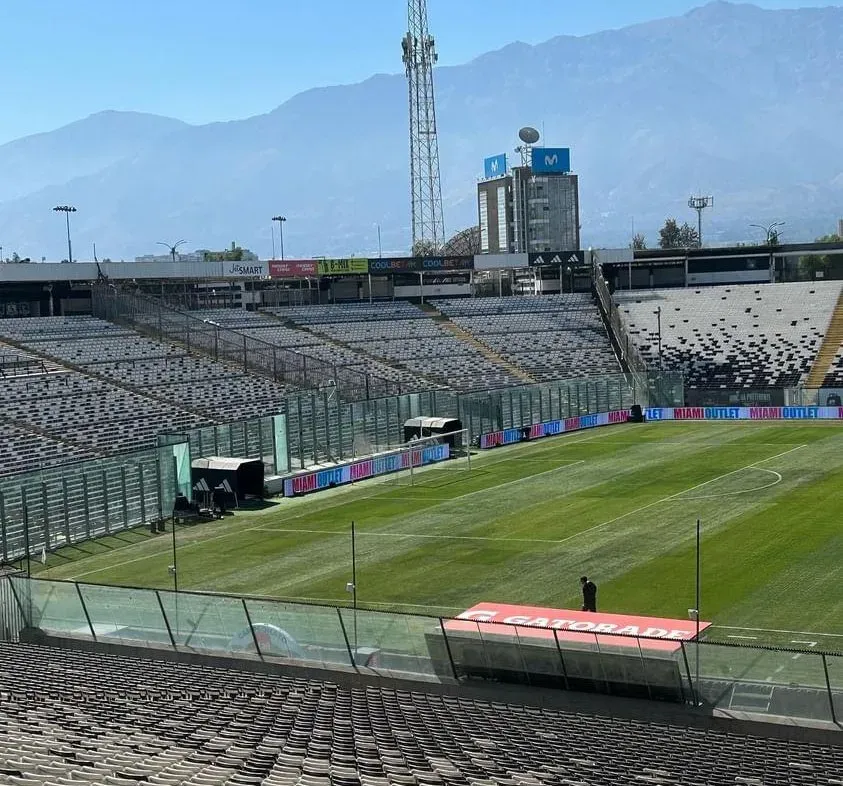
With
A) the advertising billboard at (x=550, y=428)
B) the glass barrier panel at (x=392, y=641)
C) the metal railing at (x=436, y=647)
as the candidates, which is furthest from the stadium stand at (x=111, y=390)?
the glass barrier panel at (x=392, y=641)

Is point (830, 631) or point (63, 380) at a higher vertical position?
point (63, 380)

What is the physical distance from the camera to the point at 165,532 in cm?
4538

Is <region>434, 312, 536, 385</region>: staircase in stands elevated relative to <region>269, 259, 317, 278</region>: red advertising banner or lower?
lower

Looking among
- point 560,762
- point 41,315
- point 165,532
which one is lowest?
point 165,532

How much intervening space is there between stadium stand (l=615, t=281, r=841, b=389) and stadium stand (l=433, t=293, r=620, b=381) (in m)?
3.55

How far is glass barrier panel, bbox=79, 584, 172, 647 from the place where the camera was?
78.8ft

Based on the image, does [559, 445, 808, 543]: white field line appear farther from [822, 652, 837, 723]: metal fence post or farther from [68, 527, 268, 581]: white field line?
[822, 652, 837, 723]: metal fence post

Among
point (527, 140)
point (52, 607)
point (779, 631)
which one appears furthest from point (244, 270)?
point (779, 631)

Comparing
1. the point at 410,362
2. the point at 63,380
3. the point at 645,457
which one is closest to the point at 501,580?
the point at 645,457

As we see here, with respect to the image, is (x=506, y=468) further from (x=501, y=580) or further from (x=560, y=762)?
(x=560, y=762)

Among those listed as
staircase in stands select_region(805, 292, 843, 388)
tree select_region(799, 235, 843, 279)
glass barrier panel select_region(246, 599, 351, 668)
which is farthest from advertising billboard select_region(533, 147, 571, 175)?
glass barrier panel select_region(246, 599, 351, 668)

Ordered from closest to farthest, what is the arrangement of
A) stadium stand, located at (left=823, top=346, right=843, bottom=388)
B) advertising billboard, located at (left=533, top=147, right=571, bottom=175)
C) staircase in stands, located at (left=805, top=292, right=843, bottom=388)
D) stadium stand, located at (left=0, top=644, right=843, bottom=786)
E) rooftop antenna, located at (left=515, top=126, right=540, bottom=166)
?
stadium stand, located at (left=0, top=644, right=843, bottom=786) → stadium stand, located at (left=823, top=346, right=843, bottom=388) → staircase in stands, located at (left=805, top=292, right=843, bottom=388) → rooftop antenna, located at (left=515, top=126, right=540, bottom=166) → advertising billboard, located at (left=533, top=147, right=571, bottom=175)

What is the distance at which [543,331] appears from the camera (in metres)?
97.7

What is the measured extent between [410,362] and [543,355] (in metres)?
11.8
